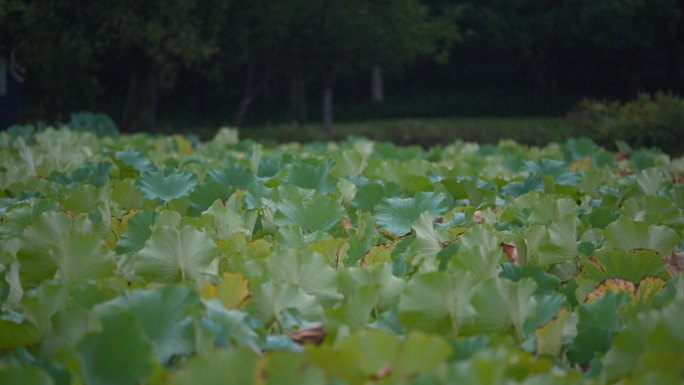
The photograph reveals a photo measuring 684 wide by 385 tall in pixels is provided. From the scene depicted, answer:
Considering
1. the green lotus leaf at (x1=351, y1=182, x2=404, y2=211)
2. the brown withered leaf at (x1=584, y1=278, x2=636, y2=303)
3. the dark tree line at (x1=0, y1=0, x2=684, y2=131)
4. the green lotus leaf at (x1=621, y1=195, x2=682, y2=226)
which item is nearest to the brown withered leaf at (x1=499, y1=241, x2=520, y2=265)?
the brown withered leaf at (x1=584, y1=278, x2=636, y2=303)

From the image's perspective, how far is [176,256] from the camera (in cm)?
131

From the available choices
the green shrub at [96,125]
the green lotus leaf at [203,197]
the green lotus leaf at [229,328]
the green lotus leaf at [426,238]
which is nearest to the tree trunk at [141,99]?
the green shrub at [96,125]

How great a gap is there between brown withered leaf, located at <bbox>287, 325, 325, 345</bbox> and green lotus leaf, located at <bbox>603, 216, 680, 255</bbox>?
70cm

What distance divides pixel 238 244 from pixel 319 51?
23033 mm

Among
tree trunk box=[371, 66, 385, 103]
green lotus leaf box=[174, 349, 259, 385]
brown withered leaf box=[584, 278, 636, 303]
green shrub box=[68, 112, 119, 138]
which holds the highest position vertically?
green lotus leaf box=[174, 349, 259, 385]

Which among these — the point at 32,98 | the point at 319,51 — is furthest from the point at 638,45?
the point at 32,98

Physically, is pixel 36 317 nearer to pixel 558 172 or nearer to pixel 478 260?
pixel 478 260

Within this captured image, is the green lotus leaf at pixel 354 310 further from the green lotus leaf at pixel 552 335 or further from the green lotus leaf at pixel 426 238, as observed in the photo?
the green lotus leaf at pixel 426 238

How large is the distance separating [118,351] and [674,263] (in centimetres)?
106

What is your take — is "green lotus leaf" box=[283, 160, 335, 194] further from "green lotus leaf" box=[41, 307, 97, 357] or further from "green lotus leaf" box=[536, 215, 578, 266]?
"green lotus leaf" box=[41, 307, 97, 357]

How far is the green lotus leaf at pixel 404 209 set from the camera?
6.38 ft

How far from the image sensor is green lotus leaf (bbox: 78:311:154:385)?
0.89m

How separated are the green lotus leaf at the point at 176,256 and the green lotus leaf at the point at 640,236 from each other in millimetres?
773

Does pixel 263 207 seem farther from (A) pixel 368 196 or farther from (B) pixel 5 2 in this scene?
(B) pixel 5 2
